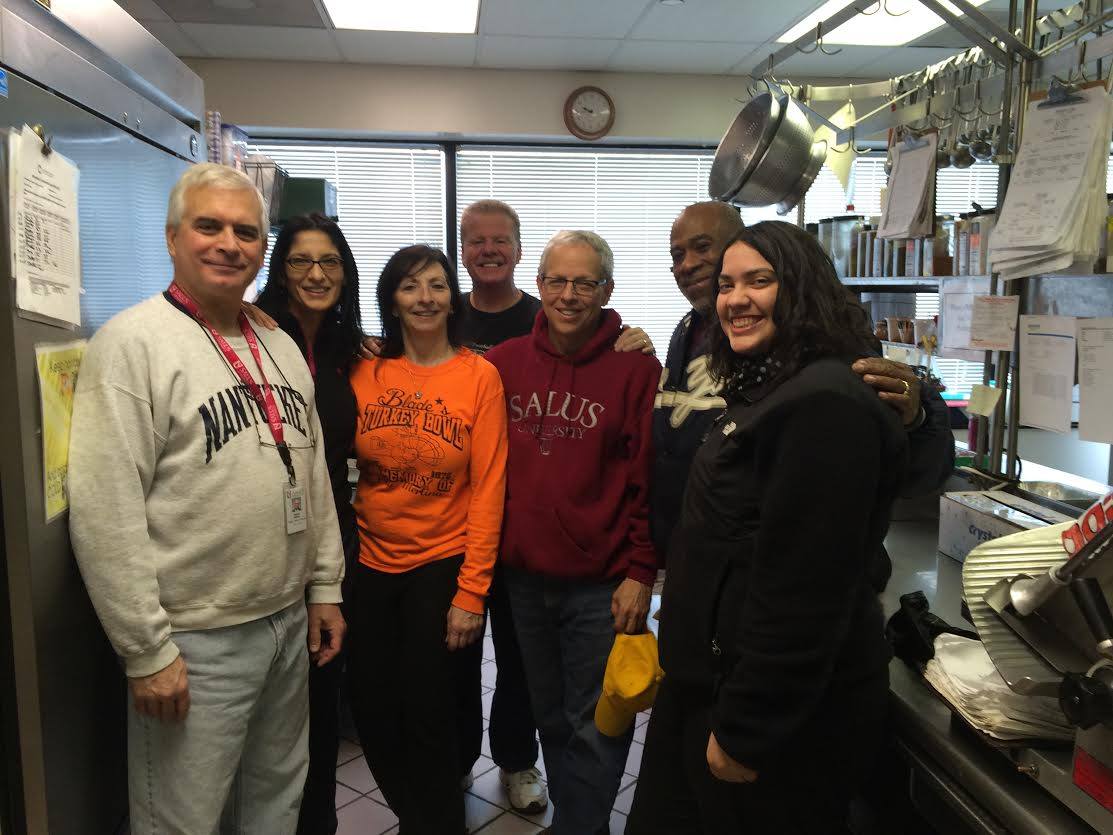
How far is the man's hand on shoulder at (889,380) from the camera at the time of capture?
1164mm

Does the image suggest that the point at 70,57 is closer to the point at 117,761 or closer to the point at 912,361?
the point at 117,761

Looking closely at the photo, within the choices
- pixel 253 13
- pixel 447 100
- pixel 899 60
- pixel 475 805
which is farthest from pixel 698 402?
pixel 899 60

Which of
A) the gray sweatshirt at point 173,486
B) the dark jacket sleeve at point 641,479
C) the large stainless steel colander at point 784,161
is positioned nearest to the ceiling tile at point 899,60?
the large stainless steel colander at point 784,161

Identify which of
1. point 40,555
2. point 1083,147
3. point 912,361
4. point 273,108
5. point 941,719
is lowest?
point 941,719

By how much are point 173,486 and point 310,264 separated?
0.67m

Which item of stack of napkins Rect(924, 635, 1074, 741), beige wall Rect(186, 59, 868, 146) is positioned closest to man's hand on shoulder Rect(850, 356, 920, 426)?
stack of napkins Rect(924, 635, 1074, 741)

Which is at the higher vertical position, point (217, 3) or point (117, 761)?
point (217, 3)

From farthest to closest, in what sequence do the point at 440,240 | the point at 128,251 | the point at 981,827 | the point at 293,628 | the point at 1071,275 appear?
the point at 440,240, the point at 1071,275, the point at 293,628, the point at 128,251, the point at 981,827

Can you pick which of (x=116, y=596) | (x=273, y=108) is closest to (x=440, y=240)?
(x=273, y=108)

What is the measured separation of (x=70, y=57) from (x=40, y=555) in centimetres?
70

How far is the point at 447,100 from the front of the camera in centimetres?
444

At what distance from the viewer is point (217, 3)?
10.4 ft

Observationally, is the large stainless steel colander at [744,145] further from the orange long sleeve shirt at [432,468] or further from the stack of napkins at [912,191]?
the orange long sleeve shirt at [432,468]

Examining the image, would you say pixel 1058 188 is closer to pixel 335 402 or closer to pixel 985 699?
pixel 985 699
